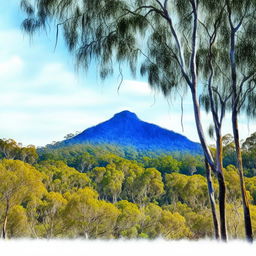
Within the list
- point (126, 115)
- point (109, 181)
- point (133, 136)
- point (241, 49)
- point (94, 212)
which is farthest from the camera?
point (126, 115)

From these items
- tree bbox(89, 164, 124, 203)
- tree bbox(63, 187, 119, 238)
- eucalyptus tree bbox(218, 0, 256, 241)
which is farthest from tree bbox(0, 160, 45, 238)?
tree bbox(89, 164, 124, 203)

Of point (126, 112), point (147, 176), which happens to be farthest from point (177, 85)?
point (126, 112)

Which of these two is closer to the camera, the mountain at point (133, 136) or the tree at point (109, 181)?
the tree at point (109, 181)

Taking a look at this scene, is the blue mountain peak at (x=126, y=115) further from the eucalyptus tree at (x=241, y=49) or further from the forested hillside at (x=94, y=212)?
the eucalyptus tree at (x=241, y=49)

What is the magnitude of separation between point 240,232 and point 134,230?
21.7ft

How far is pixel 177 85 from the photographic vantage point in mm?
7945

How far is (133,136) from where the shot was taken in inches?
4663

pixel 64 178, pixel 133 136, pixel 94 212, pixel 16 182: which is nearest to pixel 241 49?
pixel 16 182

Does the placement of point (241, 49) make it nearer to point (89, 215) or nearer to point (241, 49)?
point (241, 49)

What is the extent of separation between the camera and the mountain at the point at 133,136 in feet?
360

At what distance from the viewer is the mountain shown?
360 ft

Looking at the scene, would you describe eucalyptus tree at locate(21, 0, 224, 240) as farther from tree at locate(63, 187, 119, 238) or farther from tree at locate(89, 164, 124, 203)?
tree at locate(89, 164, 124, 203)

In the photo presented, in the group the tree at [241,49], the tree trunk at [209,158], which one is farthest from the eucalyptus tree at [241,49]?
the tree trunk at [209,158]
